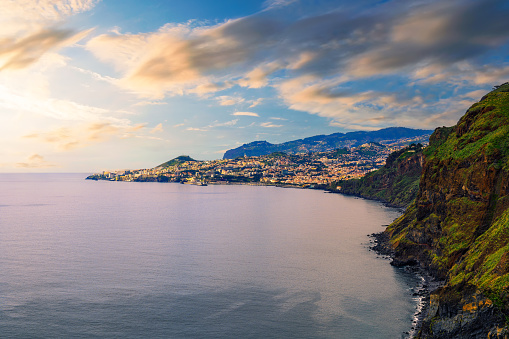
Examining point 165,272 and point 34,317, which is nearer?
point 34,317

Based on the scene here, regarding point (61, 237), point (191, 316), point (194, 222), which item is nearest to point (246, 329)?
point (191, 316)

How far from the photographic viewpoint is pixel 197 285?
230 ft

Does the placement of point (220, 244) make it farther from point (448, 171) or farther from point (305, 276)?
point (448, 171)

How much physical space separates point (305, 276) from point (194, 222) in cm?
9040

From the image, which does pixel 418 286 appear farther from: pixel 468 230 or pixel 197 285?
pixel 197 285

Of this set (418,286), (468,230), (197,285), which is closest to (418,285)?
(418,286)

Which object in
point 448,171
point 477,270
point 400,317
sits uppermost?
point 448,171

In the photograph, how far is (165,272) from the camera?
78.9 m

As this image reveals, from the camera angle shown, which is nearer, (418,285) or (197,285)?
(418,285)

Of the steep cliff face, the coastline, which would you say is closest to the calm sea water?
the coastline

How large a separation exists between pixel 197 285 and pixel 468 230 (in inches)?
2048

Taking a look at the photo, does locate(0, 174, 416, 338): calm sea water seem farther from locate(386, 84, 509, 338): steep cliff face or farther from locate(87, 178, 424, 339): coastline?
locate(386, 84, 509, 338): steep cliff face

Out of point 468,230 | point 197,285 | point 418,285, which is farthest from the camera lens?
point 197,285

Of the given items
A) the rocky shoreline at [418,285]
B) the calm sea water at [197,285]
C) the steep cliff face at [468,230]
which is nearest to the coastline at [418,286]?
the rocky shoreline at [418,285]
